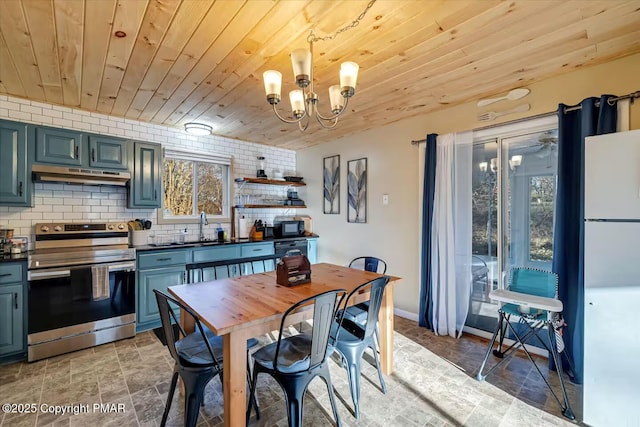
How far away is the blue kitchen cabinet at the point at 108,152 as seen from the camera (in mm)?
3066

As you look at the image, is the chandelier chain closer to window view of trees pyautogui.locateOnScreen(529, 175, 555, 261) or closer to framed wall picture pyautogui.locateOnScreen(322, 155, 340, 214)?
window view of trees pyautogui.locateOnScreen(529, 175, 555, 261)

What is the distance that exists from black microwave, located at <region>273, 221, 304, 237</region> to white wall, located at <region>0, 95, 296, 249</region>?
0.77 metres

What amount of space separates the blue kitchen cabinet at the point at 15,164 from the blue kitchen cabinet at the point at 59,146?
→ 0.27ft

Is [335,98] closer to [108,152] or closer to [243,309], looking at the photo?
[243,309]

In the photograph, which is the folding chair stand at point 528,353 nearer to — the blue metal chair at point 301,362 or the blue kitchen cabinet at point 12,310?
the blue metal chair at point 301,362

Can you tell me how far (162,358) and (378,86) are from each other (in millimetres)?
3157

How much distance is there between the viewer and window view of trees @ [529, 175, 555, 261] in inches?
104

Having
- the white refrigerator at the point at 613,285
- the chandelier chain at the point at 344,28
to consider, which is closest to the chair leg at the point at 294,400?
the white refrigerator at the point at 613,285

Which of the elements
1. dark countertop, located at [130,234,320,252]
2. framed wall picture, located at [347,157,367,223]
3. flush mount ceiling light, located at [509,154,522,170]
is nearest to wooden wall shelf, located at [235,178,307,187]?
dark countertop, located at [130,234,320,252]

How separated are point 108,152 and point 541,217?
4.45 m

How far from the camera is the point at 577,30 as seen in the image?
5.88ft

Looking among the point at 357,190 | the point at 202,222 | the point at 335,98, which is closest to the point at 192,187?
the point at 202,222

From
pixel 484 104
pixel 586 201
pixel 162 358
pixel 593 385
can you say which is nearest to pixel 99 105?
pixel 162 358

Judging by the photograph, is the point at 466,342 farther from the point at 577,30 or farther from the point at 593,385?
the point at 577,30
